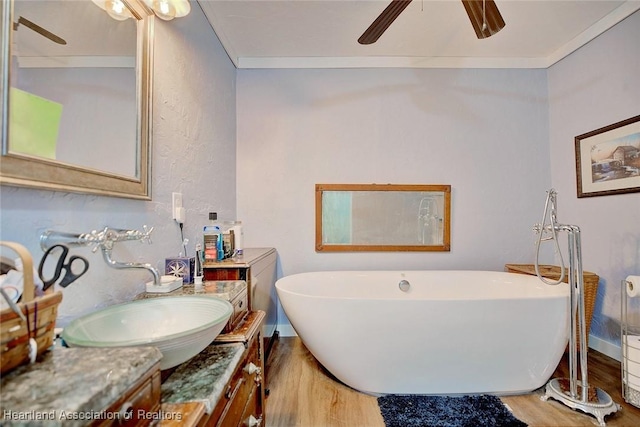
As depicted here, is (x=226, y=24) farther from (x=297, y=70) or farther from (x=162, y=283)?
(x=162, y=283)

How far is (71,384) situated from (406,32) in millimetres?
2660

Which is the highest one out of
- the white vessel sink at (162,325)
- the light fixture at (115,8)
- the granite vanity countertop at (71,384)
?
the light fixture at (115,8)

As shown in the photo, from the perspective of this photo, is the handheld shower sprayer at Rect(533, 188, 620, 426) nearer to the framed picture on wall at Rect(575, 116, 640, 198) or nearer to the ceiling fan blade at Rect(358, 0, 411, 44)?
the framed picture on wall at Rect(575, 116, 640, 198)

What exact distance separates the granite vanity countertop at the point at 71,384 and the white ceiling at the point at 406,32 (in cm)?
215

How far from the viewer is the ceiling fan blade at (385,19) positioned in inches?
55.4

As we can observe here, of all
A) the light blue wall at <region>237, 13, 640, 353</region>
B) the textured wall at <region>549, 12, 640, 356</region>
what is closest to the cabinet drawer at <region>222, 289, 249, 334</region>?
the light blue wall at <region>237, 13, 640, 353</region>

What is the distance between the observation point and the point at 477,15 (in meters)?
1.46

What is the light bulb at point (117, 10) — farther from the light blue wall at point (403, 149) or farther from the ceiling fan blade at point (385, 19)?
the light blue wall at point (403, 149)

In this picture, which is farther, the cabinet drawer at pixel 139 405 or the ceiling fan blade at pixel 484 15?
the ceiling fan blade at pixel 484 15

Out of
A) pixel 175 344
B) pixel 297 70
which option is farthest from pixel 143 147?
pixel 297 70

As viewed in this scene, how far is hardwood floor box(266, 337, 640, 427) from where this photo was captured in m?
1.44

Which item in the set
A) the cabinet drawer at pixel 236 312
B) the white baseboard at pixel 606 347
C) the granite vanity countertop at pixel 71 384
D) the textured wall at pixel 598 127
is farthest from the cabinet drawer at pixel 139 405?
the white baseboard at pixel 606 347

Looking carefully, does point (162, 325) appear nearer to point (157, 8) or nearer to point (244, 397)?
point (244, 397)

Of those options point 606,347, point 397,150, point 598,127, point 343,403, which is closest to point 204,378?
point 343,403
